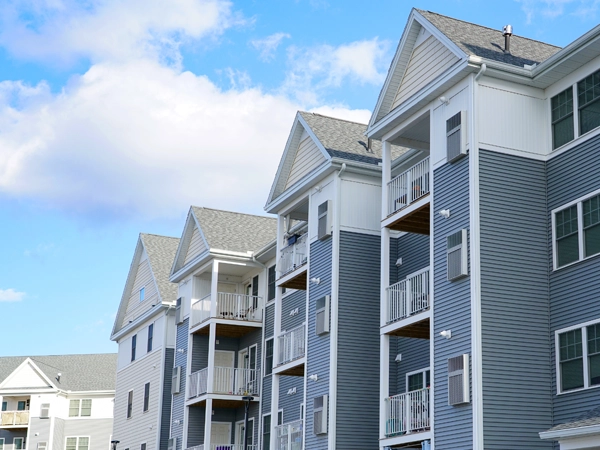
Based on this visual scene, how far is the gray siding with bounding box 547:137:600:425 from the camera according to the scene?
870 inches

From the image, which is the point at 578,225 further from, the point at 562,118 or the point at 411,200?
the point at 411,200

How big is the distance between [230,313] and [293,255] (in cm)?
710

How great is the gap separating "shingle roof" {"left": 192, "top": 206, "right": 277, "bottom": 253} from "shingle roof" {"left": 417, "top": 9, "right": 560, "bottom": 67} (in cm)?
1640

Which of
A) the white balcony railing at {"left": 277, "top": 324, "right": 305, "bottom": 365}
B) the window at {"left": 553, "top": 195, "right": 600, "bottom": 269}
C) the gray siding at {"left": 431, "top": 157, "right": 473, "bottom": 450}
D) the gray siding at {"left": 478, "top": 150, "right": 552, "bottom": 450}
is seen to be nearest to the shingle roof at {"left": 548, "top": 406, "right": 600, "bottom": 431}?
the gray siding at {"left": 478, "top": 150, "right": 552, "bottom": 450}

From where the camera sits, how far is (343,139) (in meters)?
32.8

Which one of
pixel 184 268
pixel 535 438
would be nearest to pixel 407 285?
pixel 535 438

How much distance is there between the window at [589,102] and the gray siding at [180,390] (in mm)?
23226

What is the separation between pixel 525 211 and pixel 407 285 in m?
4.10

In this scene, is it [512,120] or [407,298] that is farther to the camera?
[407,298]

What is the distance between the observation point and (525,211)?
78.7ft

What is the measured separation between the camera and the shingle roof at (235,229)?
41031mm

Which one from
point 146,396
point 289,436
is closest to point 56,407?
point 146,396

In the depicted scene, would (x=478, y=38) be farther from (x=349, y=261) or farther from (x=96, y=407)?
(x=96, y=407)

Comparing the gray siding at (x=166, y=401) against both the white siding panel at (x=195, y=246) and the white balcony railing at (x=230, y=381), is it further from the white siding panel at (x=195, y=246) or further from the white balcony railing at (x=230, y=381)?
the white balcony railing at (x=230, y=381)
